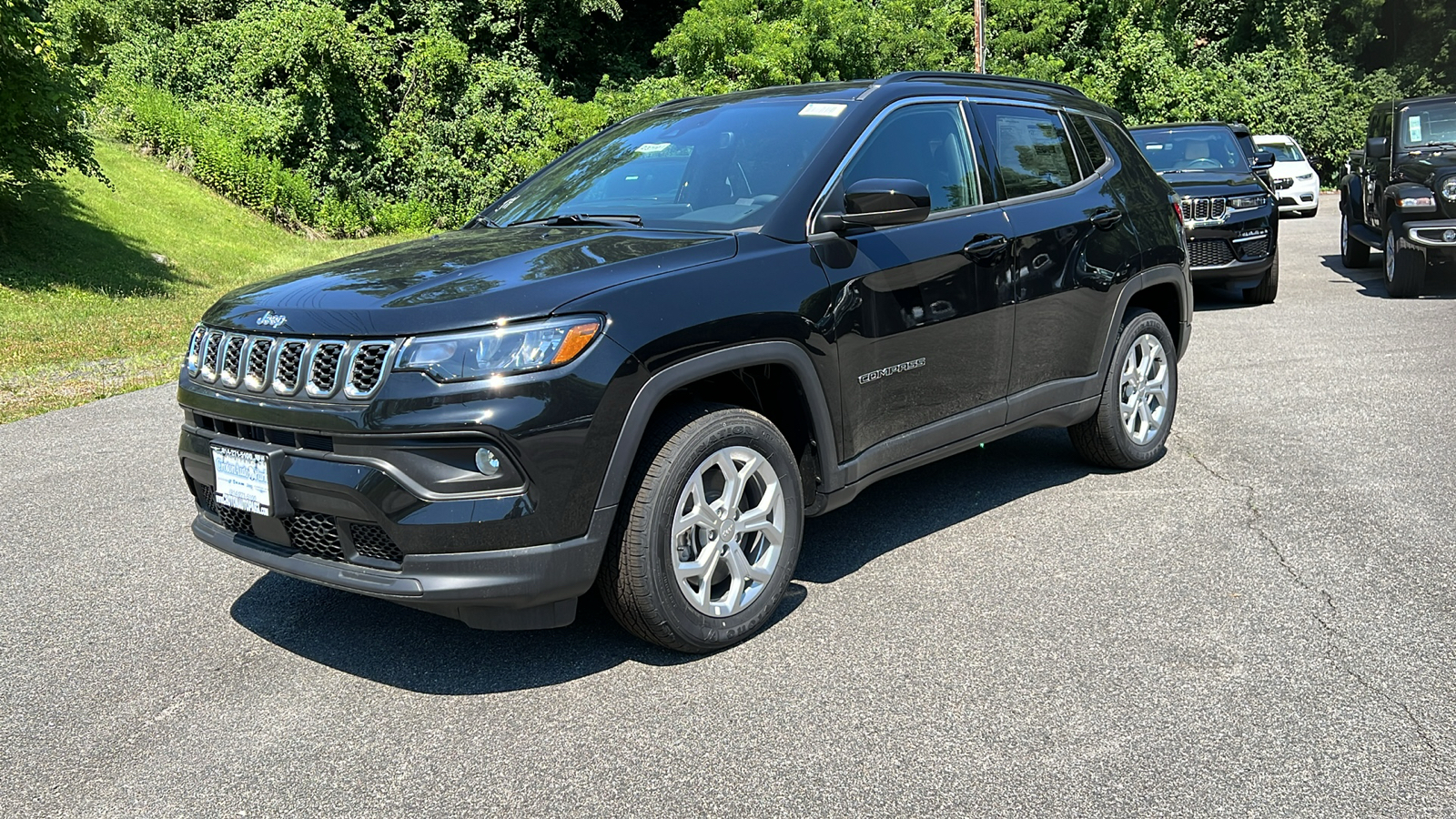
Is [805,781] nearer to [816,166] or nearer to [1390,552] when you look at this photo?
[816,166]

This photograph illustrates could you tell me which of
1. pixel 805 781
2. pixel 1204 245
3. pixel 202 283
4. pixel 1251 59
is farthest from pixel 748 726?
pixel 1251 59

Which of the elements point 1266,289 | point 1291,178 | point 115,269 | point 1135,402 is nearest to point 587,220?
point 1135,402

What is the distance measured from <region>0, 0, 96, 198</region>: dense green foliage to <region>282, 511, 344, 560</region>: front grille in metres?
12.1

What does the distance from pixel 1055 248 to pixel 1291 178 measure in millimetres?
21507

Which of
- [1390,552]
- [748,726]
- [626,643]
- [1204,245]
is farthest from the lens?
[1204,245]

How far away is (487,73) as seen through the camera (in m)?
27.8

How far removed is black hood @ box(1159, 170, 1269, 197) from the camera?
37.2ft

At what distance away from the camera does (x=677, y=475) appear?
145 inches

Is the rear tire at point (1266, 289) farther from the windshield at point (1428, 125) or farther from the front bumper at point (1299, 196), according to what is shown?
the front bumper at point (1299, 196)

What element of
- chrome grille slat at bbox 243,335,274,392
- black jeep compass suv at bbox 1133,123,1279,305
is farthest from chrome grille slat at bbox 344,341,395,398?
black jeep compass suv at bbox 1133,123,1279,305

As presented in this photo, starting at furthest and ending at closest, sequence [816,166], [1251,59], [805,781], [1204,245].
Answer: [1251,59]
[1204,245]
[816,166]
[805,781]

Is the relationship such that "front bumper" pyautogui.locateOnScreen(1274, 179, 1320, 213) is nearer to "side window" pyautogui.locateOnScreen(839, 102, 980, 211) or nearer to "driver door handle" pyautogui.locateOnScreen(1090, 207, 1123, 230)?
"driver door handle" pyautogui.locateOnScreen(1090, 207, 1123, 230)

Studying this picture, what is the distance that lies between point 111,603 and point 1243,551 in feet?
14.4

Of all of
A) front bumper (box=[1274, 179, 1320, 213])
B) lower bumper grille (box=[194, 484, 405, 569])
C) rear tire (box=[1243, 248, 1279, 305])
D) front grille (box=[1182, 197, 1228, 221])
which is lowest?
front bumper (box=[1274, 179, 1320, 213])
